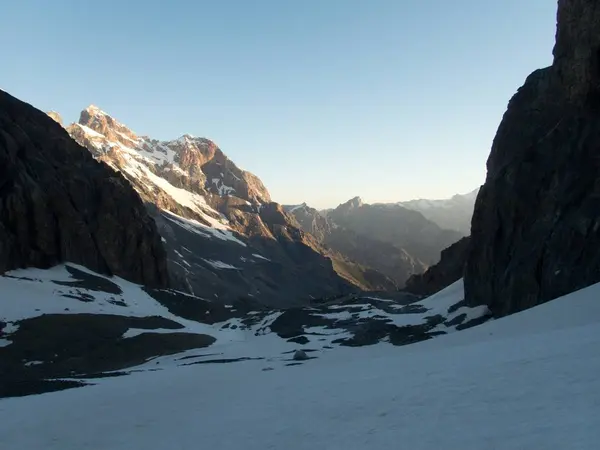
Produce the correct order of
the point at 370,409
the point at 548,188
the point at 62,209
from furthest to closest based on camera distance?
the point at 62,209
the point at 548,188
the point at 370,409

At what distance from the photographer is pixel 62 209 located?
9238 centimetres

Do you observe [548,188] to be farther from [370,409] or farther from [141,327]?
[141,327]

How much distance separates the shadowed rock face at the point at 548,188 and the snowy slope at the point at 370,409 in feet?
86.7

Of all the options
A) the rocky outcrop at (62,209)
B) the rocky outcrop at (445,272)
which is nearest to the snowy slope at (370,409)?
the rocky outcrop at (62,209)

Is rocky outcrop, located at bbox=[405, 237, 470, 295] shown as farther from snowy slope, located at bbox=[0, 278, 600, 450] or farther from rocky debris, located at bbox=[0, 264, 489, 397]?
snowy slope, located at bbox=[0, 278, 600, 450]

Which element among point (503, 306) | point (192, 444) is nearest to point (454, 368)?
point (192, 444)

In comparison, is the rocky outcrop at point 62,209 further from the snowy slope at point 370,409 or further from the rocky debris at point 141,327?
the snowy slope at point 370,409

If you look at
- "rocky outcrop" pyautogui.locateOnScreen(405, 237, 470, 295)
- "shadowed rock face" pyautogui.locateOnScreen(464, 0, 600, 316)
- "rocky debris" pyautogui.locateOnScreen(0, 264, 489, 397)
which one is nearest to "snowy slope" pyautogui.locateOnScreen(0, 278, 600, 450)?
"rocky debris" pyautogui.locateOnScreen(0, 264, 489, 397)

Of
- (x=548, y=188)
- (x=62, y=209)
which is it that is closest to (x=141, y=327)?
(x=62, y=209)

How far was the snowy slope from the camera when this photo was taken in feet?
30.1

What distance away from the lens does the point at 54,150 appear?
10688 centimetres

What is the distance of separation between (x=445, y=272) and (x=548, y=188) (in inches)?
3074

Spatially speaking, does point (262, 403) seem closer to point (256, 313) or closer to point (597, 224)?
point (597, 224)

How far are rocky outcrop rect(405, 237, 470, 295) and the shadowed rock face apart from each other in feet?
184
